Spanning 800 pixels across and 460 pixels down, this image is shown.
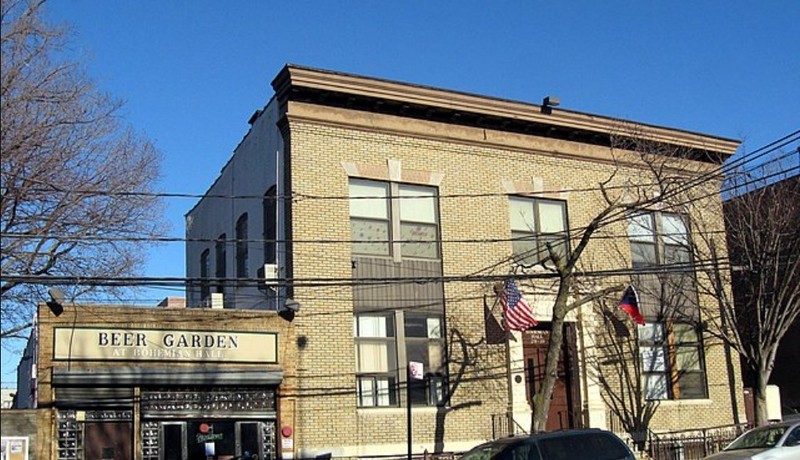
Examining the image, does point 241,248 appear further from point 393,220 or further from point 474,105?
point 474,105

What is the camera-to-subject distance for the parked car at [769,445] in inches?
686

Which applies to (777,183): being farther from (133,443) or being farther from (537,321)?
(133,443)

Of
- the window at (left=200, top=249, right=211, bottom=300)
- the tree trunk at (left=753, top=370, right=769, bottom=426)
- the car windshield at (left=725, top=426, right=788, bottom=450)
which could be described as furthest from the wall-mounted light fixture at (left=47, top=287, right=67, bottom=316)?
the tree trunk at (left=753, top=370, right=769, bottom=426)

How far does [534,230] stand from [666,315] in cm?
486

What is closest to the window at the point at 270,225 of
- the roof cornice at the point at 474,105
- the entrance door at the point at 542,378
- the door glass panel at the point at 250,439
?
the roof cornice at the point at 474,105

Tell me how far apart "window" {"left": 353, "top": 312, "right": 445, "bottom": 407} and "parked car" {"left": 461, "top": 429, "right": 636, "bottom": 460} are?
6.15 m

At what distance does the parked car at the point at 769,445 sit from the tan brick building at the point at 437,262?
485cm

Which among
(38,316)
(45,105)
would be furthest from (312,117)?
(38,316)

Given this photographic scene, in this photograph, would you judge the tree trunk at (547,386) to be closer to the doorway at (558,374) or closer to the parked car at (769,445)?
the doorway at (558,374)

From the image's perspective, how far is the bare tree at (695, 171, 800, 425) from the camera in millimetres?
24328

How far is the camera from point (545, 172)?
2544 centimetres

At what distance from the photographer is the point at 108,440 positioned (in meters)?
19.4

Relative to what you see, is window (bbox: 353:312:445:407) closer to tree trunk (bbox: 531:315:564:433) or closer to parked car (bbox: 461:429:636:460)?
tree trunk (bbox: 531:315:564:433)

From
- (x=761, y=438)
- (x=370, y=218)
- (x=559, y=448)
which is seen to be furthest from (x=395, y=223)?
(x=761, y=438)
